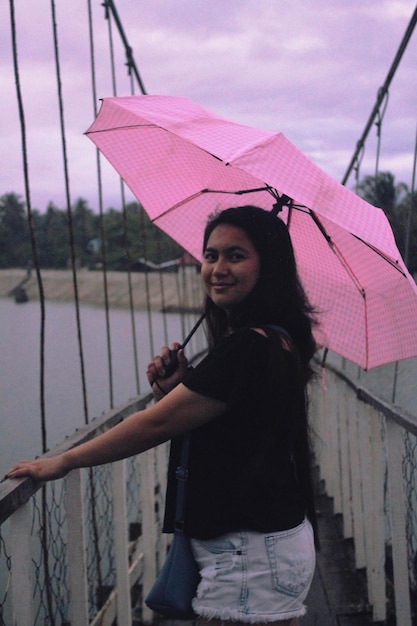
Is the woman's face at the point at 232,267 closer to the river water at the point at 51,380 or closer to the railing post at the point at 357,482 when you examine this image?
the railing post at the point at 357,482

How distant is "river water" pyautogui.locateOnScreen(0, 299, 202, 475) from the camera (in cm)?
485

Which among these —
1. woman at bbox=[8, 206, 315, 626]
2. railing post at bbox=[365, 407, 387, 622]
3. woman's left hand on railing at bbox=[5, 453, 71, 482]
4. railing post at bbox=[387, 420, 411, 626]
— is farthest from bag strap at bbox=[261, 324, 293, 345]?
railing post at bbox=[365, 407, 387, 622]

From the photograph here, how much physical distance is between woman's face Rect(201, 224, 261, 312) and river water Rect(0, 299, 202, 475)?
253 centimetres

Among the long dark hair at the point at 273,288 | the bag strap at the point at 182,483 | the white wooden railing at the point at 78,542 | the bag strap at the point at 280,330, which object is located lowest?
the white wooden railing at the point at 78,542

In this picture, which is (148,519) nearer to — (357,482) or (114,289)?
(357,482)

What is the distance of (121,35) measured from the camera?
14.4 feet

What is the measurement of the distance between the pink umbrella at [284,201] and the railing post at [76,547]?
2.01ft

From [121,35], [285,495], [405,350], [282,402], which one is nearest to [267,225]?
[282,402]

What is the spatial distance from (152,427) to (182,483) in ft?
0.33

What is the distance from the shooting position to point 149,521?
2664mm

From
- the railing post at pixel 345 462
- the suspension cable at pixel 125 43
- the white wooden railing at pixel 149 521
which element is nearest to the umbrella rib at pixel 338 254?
the white wooden railing at pixel 149 521

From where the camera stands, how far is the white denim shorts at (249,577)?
1.19 m

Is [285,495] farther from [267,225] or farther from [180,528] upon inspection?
[267,225]

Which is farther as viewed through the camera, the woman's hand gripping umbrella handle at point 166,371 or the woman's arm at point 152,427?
the woman's hand gripping umbrella handle at point 166,371
